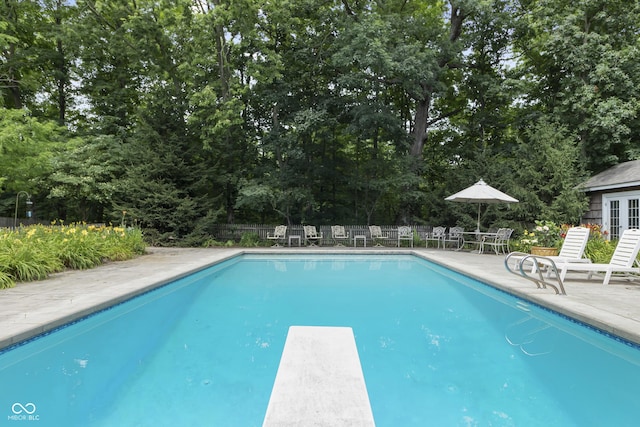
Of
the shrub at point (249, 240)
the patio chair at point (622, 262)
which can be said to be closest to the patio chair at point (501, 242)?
the patio chair at point (622, 262)

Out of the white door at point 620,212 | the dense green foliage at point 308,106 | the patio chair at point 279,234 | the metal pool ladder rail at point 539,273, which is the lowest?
the metal pool ladder rail at point 539,273

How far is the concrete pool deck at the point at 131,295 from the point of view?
11.8ft

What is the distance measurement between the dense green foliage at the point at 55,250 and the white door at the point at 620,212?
13585 mm

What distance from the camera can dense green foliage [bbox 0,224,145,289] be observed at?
583 centimetres

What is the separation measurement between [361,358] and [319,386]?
1.22 metres

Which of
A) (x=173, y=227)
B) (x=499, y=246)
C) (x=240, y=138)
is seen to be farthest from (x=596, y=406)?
(x=240, y=138)

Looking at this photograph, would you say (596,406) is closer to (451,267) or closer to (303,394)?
(303,394)

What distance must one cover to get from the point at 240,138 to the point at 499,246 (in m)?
11.9

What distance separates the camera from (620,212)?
1142cm

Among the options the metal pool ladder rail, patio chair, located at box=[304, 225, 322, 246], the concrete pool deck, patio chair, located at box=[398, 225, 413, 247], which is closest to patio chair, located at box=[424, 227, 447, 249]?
patio chair, located at box=[398, 225, 413, 247]

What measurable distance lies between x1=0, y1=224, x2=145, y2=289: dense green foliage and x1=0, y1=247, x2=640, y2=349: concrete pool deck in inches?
10.9

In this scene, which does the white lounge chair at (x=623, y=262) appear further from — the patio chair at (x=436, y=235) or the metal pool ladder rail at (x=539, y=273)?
the patio chair at (x=436, y=235)

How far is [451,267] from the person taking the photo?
853 cm

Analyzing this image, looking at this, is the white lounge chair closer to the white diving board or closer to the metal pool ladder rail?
the metal pool ladder rail
